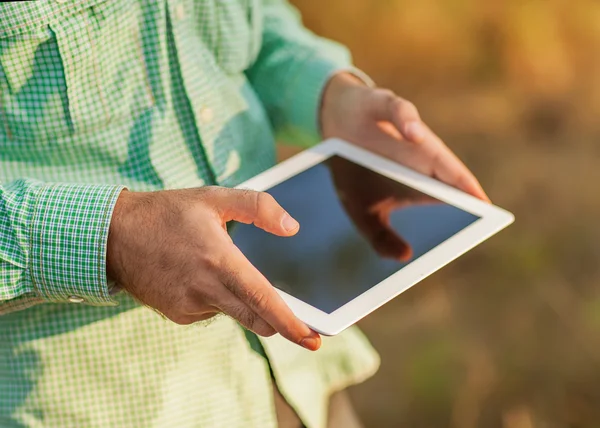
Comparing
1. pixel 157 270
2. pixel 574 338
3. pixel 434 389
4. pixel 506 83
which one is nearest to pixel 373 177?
pixel 157 270

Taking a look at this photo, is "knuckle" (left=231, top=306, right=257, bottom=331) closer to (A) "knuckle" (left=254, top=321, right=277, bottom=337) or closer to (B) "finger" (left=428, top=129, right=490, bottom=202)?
(A) "knuckle" (left=254, top=321, right=277, bottom=337)

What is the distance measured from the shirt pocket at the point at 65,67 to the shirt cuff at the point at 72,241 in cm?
11

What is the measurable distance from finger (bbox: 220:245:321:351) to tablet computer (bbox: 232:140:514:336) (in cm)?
3

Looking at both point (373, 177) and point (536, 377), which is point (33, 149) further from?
point (536, 377)

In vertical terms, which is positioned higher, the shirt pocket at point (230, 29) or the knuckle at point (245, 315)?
the shirt pocket at point (230, 29)

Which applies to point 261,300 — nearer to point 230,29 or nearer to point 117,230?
point 117,230

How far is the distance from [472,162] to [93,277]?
4.69 feet

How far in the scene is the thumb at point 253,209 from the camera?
754 mm

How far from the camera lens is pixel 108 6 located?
873mm

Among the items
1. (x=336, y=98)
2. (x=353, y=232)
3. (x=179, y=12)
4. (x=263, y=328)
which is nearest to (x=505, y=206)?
(x=336, y=98)

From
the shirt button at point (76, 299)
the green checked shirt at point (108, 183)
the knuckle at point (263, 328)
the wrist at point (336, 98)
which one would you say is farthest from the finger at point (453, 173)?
the shirt button at point (76, 299)

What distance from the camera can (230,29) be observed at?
1.00m

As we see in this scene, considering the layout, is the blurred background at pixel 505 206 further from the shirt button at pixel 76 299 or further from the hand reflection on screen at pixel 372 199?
the shirt button at pixel 76 299

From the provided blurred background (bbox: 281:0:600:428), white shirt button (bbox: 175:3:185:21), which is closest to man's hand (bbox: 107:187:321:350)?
white shirt button (bbox: 175:3:185:21)
